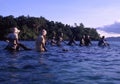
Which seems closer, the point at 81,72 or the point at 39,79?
the point at 39,79

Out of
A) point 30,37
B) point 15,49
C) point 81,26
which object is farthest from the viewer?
point 81,26

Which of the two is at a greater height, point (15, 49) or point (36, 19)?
point (36, 19)

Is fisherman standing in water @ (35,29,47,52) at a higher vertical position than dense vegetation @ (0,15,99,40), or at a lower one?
lower

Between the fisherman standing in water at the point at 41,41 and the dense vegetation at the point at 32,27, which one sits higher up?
the dense vegetation at the point at 32,27

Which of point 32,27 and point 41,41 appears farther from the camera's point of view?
point 32,27

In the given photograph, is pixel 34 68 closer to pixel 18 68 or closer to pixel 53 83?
pixel 18 68

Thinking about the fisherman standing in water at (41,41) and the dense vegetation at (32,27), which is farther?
the dense vegetation at (32,27)

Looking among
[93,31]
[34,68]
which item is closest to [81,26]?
[93,31]

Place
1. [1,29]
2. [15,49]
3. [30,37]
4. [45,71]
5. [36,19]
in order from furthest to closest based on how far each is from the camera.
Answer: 1. [36,19]
2. [30,37]
3. [1,29]
4. [15,49]
5. [45,71]

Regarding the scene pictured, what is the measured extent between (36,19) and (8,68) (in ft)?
456

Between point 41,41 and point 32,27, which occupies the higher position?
point 32,27

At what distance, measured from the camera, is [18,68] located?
15641mm

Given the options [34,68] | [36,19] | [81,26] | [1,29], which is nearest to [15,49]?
[34,68]

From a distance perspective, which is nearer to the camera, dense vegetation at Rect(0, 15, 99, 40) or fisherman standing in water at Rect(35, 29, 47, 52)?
fisherman standing in water at Rect(35, 29, 47, 52)
